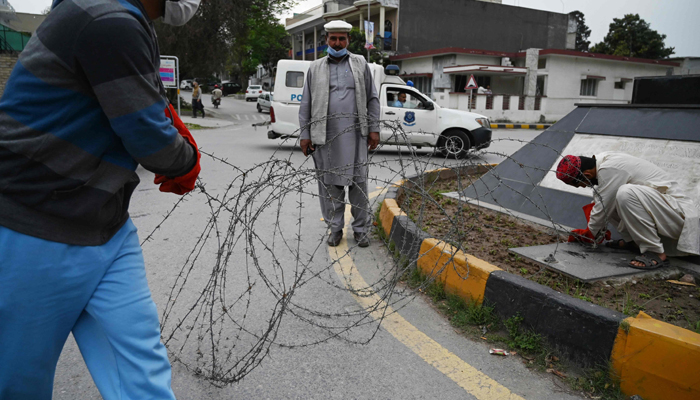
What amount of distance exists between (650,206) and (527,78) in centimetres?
2535

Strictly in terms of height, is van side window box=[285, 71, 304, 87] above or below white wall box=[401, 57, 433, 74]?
below

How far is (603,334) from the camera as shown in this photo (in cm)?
256

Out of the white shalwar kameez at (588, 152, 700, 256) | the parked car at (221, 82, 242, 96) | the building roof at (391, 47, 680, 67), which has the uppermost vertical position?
the building roof at (391, 47, 680, 67)

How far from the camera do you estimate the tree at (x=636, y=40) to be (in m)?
44.5

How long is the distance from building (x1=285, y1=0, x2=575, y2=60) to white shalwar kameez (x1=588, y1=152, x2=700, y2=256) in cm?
2986

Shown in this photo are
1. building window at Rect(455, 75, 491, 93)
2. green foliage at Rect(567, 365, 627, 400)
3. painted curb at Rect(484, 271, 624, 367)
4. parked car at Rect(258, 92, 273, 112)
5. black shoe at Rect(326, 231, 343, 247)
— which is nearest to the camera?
green foliage at Rect(567, 365, 627, 400)

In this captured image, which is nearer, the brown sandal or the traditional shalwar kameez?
the brown sandal

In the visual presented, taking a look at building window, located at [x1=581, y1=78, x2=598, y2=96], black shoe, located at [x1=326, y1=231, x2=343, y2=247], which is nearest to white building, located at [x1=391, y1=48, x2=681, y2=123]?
building window, located at [x1=581, y1=78, x2=598, y2=96]

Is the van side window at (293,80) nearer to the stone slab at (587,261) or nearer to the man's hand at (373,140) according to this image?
the man's hand at (373,140)

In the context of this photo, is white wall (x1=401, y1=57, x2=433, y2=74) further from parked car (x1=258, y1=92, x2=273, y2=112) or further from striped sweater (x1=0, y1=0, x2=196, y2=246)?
striped sweater (x1=0, y1=0, x2=196, y2=246)

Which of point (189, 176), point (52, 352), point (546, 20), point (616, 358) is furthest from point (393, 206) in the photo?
point (546, 20)

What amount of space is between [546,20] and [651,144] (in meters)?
39.9

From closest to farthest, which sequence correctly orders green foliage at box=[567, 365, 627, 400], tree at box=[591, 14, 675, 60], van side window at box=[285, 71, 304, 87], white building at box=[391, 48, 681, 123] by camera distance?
green foliage at box=[567, 365, 627, 400]
van side window at box=[285, 71, 304, 87]
white building at box=[391, 48, 681, 123]
tree at box=[591, 14, 675, 60]

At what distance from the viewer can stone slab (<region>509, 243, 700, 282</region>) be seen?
3.48 metres
